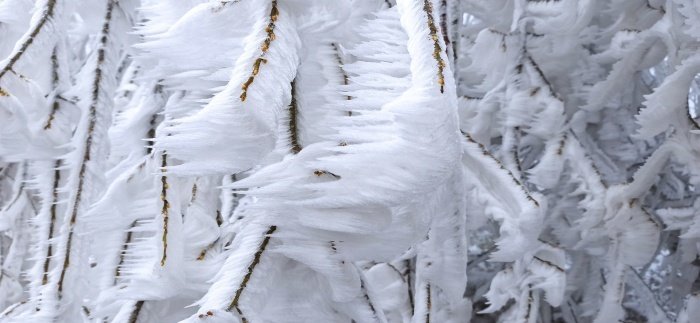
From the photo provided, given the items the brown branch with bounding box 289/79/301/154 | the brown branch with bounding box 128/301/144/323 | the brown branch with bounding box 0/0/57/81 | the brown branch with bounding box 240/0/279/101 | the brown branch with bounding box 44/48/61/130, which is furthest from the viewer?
the brown branch with bounding box 44/48/61/130

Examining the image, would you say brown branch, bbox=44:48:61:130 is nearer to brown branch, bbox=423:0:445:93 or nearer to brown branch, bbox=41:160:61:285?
brown branch, bbox=41:160:61:285

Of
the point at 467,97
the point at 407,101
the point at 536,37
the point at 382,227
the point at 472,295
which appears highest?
the point at 407,101

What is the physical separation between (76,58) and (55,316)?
5.90 ft

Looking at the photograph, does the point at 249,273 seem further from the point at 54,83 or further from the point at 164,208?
the point at 54,83

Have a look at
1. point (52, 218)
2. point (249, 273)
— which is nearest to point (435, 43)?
point (249, 273)

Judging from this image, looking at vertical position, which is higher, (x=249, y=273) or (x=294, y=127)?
(x=294, y=127)

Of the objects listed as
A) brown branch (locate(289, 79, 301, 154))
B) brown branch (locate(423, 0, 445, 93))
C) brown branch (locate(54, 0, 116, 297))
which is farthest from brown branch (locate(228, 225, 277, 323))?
brown branch (locate(54, 0, 116, 297))

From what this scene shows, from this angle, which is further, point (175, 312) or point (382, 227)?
point (175, 312)

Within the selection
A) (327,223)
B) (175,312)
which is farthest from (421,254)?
(327,223)

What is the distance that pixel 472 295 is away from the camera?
264 centimetres

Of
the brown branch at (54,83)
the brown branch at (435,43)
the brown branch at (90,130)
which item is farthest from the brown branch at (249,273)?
the brown branch at (54,83)

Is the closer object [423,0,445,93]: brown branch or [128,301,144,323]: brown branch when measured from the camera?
[423,0,445,93]: brown branch

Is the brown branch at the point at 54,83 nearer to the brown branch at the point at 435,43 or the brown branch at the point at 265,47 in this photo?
the brown branch at the point at 265,47

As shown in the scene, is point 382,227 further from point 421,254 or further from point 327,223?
point 421,254
